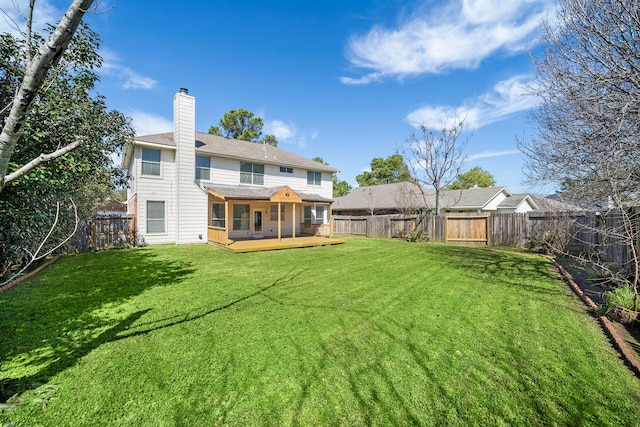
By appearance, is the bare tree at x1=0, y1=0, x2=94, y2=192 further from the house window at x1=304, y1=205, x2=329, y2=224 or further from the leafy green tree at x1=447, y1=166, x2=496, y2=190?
the leafy green tree at x1=447, y1=166, x2=496, y2=190

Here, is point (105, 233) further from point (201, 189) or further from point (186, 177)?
point (201, 189)

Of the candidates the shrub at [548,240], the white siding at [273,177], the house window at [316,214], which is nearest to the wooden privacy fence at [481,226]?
the shrub at [548,240]

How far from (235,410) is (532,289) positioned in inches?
268

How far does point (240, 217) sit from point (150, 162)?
5276mm

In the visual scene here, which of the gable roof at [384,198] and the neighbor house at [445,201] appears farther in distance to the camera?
the neighbor house at [445,201]

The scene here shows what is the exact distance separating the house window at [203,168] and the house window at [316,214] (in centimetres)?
693

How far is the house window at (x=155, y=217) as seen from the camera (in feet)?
43.4

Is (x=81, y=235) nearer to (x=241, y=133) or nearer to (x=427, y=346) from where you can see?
(x=427, y=346)

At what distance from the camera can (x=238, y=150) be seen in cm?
1645

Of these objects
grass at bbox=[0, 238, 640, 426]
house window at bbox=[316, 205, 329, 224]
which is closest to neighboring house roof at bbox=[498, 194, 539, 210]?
house window at bbox=[316, 205, 329, 224]

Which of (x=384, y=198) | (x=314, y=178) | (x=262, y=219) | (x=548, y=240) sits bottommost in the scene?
(x=548, y=240)

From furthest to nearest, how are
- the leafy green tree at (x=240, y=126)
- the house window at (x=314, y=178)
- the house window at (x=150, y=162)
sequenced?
the leafy green tree at (x=240, y=126)
the house window at (x=314, y=178)
the house window at (x=150, y=162)

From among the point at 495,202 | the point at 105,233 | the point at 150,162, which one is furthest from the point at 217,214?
the point at 495,202

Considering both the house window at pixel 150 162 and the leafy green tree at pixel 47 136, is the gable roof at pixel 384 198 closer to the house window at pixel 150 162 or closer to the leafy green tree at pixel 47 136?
the house window at pixel 150 162
